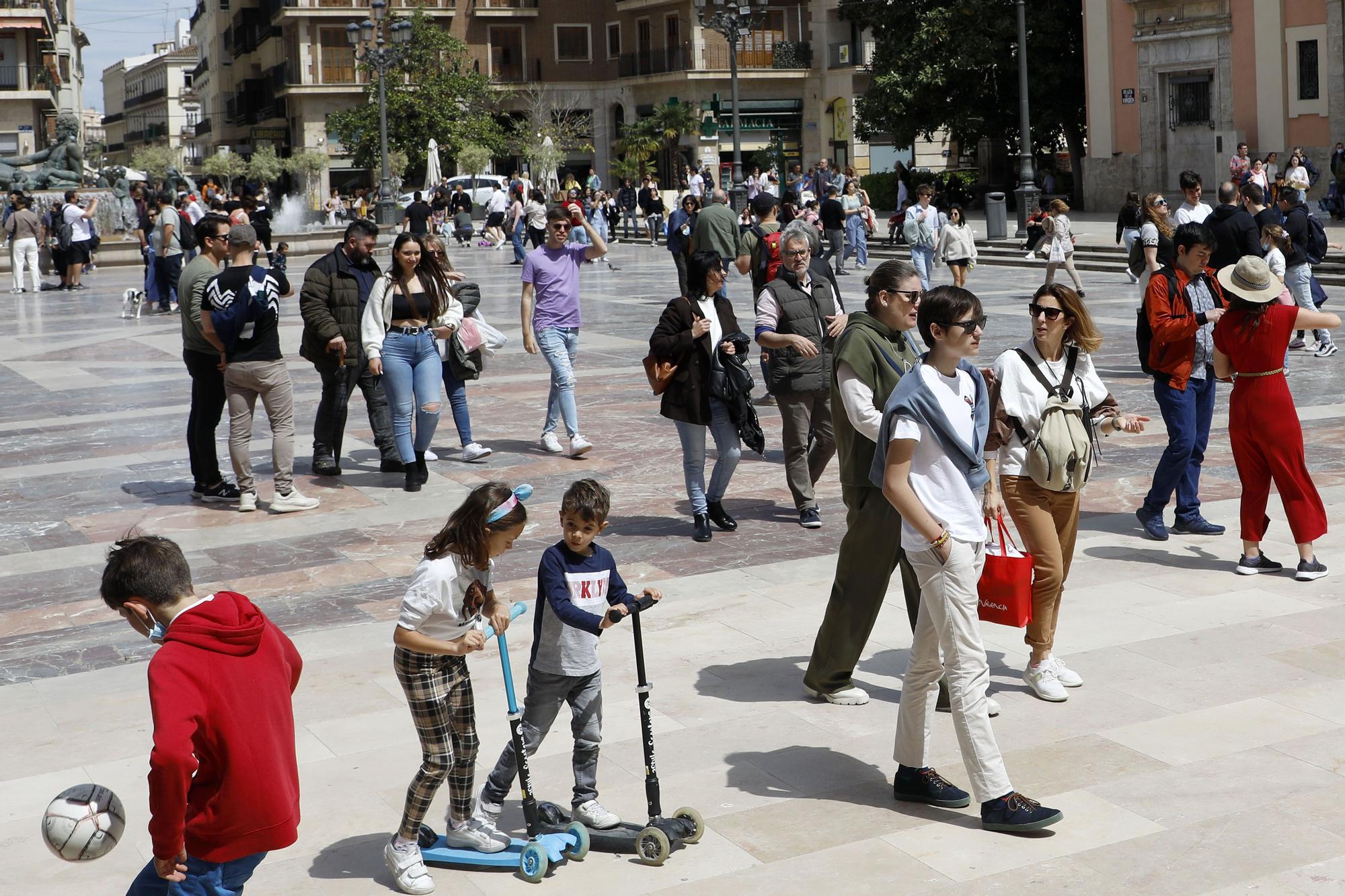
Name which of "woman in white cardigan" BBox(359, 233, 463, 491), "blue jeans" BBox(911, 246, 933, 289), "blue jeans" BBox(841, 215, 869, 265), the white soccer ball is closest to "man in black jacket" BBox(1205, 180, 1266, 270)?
"woman in white cardigan" BBox(359, 233, 463, 491)

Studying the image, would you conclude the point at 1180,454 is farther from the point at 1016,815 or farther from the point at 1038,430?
the point at 1016,815

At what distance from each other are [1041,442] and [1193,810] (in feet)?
5.30

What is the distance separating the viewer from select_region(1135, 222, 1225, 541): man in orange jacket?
847cm

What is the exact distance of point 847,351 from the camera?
19.4 feet

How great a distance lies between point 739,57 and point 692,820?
5747 centimetres

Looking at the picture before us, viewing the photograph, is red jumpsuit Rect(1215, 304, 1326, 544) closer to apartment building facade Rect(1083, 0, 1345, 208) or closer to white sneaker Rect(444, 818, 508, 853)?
white sneaker Rect(444, 818, 508, 853)

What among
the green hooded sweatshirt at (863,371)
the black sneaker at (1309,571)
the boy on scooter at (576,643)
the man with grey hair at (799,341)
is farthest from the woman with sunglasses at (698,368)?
the boy on scooter at (576,643)

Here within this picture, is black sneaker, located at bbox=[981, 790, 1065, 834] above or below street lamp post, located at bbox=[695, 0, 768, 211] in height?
below

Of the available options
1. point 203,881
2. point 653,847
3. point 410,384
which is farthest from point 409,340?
point 203,881

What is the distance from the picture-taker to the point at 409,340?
33.3 ft

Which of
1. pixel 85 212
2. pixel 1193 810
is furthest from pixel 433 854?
pixel 85 212

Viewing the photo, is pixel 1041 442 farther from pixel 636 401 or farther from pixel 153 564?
pixel 636 401

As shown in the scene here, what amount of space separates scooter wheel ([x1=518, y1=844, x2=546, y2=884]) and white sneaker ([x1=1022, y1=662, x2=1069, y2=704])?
2.35 meters

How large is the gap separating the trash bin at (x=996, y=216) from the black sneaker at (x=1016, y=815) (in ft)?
92.1
